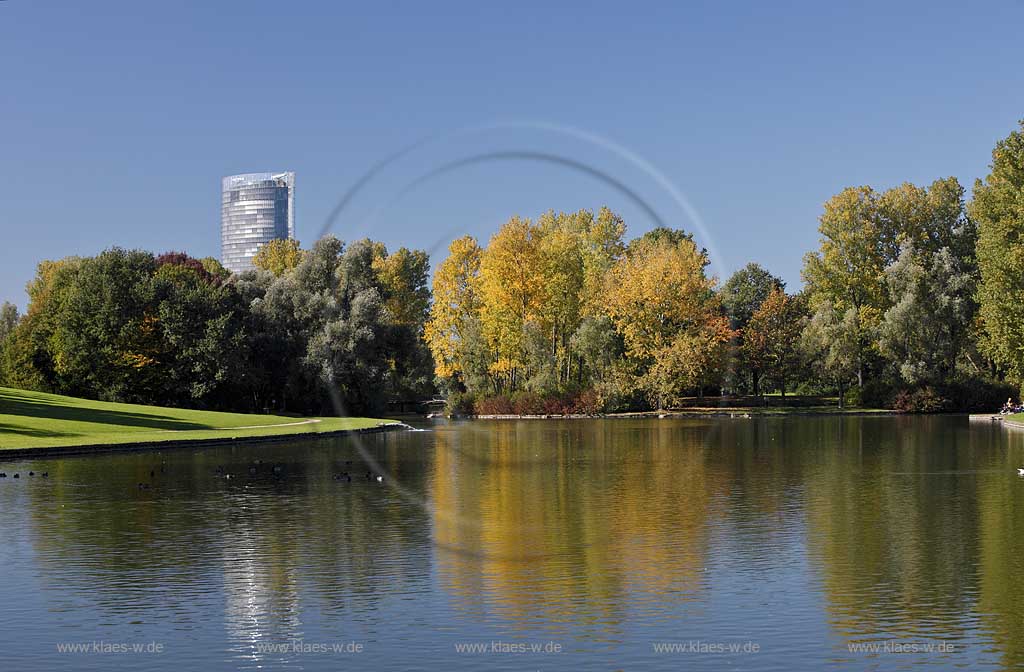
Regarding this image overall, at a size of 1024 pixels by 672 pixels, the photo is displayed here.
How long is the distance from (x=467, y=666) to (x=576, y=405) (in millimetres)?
99618

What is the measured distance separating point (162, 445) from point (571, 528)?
134 feet

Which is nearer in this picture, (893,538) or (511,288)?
(893,538)

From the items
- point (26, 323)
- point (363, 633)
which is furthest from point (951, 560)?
point (26, 323)

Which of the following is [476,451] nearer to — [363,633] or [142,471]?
[142,471]

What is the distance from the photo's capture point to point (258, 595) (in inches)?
843

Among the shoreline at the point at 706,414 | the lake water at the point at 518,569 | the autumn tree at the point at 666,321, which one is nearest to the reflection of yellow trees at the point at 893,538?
the lake water at the point at 518,569

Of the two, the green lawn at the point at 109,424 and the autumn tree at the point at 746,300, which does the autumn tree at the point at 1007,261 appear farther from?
the green lawn at the point at 109,424

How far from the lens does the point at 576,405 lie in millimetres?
115875

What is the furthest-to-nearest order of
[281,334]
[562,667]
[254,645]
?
[281,334]
[254,645]
[562,667]

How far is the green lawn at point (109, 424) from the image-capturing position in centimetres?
6488
